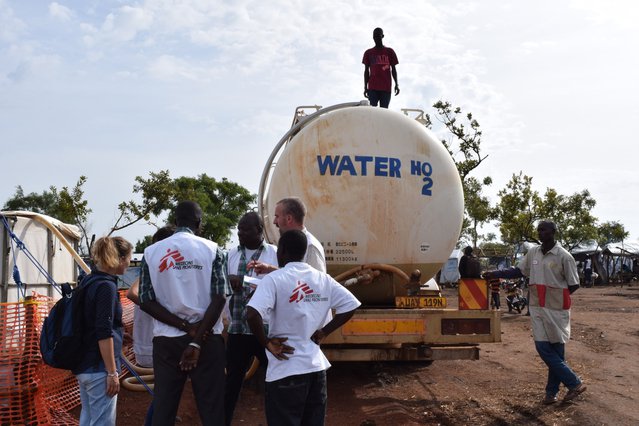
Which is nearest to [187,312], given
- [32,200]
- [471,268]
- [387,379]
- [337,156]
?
[337,156]

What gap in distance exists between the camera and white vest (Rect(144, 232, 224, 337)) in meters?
3.49

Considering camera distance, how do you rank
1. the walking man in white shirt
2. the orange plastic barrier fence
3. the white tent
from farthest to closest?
the white tent < the walking man in white shirt < the orange plastic barrier fence

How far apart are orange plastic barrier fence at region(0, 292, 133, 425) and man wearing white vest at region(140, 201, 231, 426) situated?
6.54 feet

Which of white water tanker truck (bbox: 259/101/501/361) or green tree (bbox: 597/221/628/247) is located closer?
white water tanker truck (bbox: 259/101/501/361)

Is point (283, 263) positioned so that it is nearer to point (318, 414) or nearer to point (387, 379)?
point (318, 414)

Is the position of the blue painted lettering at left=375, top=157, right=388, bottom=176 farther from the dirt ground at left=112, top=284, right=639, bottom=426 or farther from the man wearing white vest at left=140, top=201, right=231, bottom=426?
the man wearing white vest at left=140, top=201, right=231, bottom=426

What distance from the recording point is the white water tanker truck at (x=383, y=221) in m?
5.37

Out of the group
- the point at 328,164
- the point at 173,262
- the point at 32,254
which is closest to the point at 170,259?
the point at 173,262

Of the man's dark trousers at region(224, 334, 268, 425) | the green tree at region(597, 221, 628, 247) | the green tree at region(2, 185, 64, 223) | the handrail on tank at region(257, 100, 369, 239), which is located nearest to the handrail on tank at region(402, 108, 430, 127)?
the handrail on tank at region(257, 100, 369, 239)

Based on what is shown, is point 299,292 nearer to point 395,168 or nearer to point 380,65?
point 395,168

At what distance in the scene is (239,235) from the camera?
4363 millimetres

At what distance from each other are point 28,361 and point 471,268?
25.3ft

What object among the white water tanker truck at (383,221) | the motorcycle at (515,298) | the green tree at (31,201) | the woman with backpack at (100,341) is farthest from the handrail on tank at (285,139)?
the green tree at (31,201)

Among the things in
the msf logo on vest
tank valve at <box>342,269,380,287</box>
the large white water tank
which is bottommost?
tank valve at <box>342,269,380,287</box>
